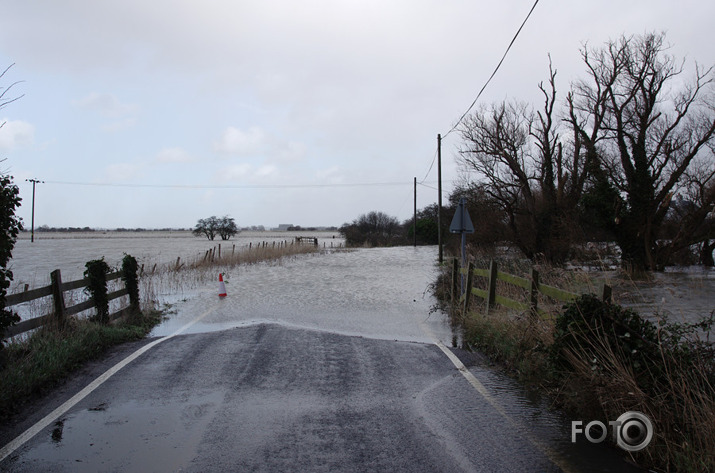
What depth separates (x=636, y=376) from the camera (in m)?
4.87

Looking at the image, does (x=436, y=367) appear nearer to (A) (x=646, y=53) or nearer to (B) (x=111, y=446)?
(B) (x=111, y=446)

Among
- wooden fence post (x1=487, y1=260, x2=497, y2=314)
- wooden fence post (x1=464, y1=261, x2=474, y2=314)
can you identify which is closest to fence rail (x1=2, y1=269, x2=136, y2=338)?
wooden fence post (x1=464, y1=261, x2=474, y2=314)

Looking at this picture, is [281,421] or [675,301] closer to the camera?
[281,421]

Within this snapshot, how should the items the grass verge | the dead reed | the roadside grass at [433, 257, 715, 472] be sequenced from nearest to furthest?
A: the roadside grass at [433, 257, 715, 472] → the grass verge → the dead reed

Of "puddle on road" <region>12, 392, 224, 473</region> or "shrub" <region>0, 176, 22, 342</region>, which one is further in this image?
"shrub" <region>0, 176, 22, 342</region>

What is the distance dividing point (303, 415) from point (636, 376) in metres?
3.21

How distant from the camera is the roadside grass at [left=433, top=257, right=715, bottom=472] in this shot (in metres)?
4.08

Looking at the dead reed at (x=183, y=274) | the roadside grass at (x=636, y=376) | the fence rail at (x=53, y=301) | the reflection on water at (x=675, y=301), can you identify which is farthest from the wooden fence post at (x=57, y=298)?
the reflection on water at (x=675, y=301)

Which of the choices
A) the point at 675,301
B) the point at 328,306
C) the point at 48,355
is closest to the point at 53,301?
the point at 48,355

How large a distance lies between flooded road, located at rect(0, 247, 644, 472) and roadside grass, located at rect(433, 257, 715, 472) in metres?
0.33

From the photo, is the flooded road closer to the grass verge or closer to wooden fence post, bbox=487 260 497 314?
the grass verge

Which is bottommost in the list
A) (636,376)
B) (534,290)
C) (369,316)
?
(369,316)

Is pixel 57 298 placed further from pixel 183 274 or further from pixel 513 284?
pixel 183 274

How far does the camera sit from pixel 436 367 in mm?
7469
